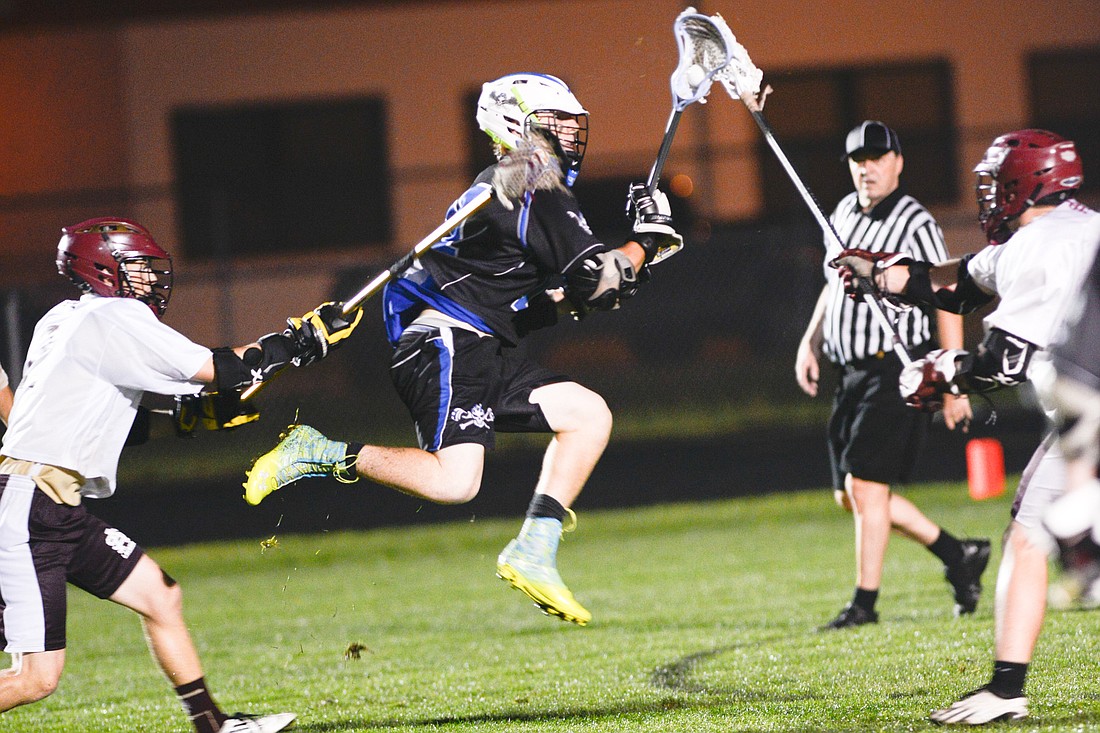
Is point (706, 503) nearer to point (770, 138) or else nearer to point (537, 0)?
point (770, 138)

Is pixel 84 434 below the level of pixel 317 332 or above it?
below

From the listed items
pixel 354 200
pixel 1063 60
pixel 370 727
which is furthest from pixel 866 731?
pixel 1063 60

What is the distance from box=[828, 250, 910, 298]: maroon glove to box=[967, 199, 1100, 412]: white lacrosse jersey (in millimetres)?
582

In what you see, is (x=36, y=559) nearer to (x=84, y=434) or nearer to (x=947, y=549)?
(x=84, y=434)

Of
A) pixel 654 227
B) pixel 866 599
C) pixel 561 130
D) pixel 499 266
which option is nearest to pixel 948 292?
pixel 654 227

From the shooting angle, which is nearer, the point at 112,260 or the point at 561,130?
the point at 112,260

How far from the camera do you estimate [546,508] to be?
5172 millimetres

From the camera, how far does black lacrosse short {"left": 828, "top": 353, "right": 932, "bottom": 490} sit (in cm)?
660

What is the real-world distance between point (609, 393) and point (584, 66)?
5.72m

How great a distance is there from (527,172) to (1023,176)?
5.24ft

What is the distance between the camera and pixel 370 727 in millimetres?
5090

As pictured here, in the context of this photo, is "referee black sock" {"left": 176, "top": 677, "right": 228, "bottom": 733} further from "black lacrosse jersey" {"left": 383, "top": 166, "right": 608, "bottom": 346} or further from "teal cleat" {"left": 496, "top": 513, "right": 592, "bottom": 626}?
"black lacrosse jersey" {"left": 383, "top": 166, "right": 608, "bottom": 346}

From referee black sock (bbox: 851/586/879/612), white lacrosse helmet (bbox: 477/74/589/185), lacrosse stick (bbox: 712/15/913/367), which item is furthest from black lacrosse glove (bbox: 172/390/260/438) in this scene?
referee black sock (bbox: 851/586/879/612)

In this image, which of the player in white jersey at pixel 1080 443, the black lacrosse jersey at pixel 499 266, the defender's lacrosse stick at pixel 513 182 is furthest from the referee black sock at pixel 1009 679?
the defender's lacrosse stick at pixel 513 182
